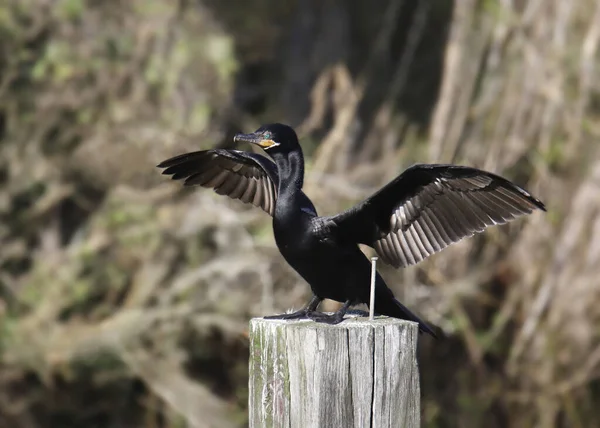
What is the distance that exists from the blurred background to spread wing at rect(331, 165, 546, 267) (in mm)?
2985

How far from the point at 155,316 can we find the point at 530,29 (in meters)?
3.57

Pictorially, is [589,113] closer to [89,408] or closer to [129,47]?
[129,47]

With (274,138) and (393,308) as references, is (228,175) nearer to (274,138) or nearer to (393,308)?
(274,138)

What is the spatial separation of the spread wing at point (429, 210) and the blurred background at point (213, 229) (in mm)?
2985

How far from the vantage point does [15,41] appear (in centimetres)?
812

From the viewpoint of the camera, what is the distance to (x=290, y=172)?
362cm

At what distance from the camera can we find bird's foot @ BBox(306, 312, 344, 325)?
3.17 meters

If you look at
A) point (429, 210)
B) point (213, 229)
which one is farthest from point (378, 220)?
point (213, 229)

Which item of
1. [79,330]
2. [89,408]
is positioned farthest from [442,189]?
[89,408]

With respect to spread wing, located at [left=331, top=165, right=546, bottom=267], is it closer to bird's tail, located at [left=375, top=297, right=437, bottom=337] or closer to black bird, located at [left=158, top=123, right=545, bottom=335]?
black bird, located at [left=158, top=123, right=545, bottom=335]

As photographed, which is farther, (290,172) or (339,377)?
(290,172)

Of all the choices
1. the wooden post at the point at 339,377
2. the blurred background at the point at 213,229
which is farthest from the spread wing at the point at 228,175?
the blurred background at the point at 213,229

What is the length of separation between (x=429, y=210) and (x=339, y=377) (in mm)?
973

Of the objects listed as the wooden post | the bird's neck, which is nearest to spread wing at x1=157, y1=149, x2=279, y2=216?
the bird's neck
